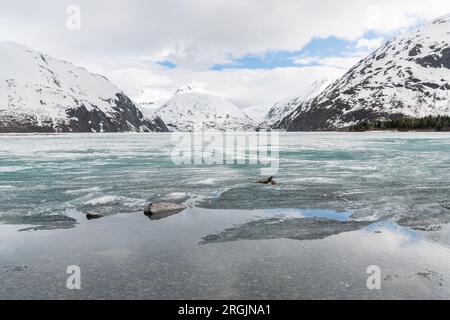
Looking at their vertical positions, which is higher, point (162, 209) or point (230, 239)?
point (162, 209)

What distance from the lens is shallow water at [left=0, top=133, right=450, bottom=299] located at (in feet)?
42.8

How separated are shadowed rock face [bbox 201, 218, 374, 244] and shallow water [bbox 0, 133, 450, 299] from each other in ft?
0.16

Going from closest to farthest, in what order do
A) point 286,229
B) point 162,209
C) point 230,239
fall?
point 230,239
point 286,229
point 162,209

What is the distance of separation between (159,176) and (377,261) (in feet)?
88.7

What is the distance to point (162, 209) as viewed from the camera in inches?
940

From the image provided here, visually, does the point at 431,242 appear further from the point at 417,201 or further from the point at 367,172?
the point at 367,172

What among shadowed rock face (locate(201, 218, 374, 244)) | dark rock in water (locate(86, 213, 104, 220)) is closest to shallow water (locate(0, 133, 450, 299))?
shadowed rock face (locate(201, 218, 374, 244))

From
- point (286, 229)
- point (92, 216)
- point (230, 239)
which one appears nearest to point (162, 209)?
point (92, 216)

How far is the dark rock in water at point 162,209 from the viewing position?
23102mm

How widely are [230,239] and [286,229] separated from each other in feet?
9.66

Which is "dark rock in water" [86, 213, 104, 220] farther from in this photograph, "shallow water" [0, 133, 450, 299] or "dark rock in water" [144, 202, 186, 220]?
"dark rock in water" [144, 202, 186, 220]

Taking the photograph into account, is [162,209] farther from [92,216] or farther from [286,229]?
[286,229]
